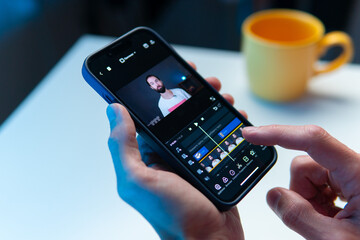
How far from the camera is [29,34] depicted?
913mm

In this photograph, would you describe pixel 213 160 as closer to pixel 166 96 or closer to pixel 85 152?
pixel 166 96

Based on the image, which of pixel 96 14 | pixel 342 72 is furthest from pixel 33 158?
pixel 96 14

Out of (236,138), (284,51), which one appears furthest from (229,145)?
(284,51)

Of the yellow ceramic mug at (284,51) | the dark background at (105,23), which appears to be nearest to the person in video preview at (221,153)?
the yellow ceramic mug at (284,51)

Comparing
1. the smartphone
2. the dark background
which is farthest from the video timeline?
the dark background

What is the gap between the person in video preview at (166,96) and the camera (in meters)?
0.44

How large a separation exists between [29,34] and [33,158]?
1.56 feet

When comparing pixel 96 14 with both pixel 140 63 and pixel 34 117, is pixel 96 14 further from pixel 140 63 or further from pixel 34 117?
pixel 140 63

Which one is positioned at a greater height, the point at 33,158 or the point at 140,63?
the point at 140,63

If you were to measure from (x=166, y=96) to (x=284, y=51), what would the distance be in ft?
0.82

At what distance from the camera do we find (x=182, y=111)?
0.45 m

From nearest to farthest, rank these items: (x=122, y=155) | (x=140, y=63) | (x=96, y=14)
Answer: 1. (x=122, y=155)
2. (x=140, y=63)
3. (x=96, y=14)

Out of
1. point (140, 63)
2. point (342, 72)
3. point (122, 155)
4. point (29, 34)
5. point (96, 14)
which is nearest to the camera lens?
point (122, 155)

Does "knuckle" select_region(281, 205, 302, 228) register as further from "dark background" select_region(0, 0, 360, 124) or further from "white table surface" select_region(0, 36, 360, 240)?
"dark background" select_region(0, 0, 360, 124)
